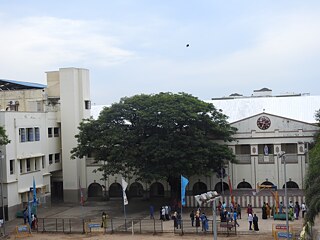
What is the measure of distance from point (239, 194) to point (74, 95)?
2054 cm

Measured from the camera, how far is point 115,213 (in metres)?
48.9

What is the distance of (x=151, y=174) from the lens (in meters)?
47.2

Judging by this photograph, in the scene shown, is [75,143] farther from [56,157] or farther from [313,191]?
[313,191]

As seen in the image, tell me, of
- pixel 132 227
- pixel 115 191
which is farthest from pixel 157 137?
pixel 115 191

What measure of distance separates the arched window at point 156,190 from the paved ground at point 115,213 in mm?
2247

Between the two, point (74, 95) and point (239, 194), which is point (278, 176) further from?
point (74, 95)

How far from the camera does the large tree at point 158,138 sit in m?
47.8

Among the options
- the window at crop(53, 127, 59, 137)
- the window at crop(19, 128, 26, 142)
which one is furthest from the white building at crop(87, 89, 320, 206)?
the window at crop(19, 128, 26, 142)

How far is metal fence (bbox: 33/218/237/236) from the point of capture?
1507 inches

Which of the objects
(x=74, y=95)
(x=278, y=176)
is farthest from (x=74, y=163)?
(x=278, y=176)

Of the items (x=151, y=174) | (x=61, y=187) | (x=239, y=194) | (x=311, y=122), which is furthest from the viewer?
(x=61, y=187)

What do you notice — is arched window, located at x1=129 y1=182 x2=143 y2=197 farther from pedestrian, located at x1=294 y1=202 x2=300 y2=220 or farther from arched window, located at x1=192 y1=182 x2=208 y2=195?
pedestrian, located at x1=294 y1=202 x2=300 y2=220

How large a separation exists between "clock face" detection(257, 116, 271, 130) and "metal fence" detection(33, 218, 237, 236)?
15.9m

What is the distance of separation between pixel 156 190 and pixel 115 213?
9629mm
